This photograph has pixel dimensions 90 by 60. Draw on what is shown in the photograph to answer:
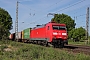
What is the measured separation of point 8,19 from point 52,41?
49.4 m

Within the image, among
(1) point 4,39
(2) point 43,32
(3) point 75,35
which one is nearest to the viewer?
(2) point 43,32

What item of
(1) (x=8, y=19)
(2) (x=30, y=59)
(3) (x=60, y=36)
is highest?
(1) (x=8, y=19)

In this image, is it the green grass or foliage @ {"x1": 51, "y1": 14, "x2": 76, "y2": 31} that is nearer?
the green grass

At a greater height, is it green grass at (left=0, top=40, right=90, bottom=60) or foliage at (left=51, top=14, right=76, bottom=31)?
foliage at (left=51, top=14, right=76, bottom=31)

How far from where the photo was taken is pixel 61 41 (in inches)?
946

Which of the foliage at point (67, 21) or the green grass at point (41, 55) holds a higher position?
the foliage at point (67, 21)

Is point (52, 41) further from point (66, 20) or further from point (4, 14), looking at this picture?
point (66, 20)

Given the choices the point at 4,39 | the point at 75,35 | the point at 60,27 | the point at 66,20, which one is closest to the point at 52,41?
the point at 60,27

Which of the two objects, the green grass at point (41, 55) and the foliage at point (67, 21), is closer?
the green grass at point (41, 55)

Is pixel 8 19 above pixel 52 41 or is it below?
above

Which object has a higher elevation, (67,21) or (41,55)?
(67,21)

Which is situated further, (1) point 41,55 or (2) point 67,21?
(2) point 67,21

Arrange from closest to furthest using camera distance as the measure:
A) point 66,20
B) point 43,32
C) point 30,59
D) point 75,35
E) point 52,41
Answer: point 30,59, point 52,41, point 43,32, point 75,35, point 66,20

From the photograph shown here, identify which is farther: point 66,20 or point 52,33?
point 66,20
